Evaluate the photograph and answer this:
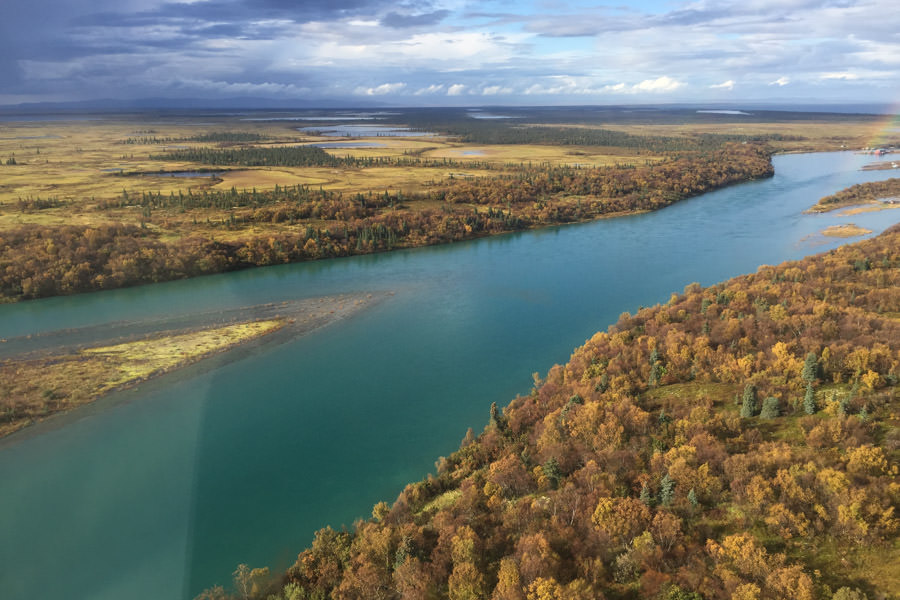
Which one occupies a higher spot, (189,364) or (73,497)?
(189,364)


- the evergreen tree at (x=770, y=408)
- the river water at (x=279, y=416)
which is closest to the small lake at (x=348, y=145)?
the river water at (x=279, y=416)

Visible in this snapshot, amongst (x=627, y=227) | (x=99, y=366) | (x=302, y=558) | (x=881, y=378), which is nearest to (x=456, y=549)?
(x=302, y=558)

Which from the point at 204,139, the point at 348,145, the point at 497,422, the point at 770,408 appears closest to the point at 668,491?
the point at 770,408

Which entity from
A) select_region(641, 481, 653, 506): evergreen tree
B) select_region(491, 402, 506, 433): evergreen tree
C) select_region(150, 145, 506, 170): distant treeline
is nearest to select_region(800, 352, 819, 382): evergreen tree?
select_region(641, 481, 653, 506): evergreen tree

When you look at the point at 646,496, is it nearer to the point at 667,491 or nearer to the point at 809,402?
the point at 667,491

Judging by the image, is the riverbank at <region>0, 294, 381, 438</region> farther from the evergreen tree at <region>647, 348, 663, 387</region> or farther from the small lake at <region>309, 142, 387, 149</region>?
the small lake at <region>309, 142, 387, 149</region>

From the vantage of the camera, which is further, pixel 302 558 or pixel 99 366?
pixel 99 366

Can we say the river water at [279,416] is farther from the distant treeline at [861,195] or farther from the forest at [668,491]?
the distant treeline at [861,195]

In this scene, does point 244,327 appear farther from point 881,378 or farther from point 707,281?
point 707,281
